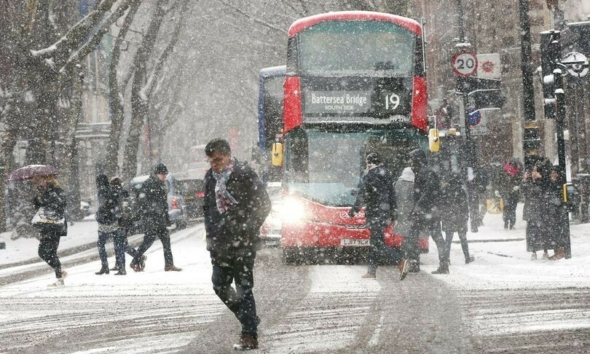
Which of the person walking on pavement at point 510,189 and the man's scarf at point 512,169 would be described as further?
the man's scarf at point 512,169

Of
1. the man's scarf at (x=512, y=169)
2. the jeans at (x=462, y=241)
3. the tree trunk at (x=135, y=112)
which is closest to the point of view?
the jeans at (x=462, y=241)

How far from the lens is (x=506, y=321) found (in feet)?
31.9

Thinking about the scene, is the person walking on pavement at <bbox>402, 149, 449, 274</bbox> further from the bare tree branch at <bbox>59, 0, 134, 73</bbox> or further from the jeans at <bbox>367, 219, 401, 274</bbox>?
the bare tree branch at <bbox>59, 0, 134, 73</bbox>

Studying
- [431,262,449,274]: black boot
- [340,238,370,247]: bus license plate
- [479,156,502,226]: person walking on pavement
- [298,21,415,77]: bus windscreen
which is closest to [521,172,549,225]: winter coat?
[431,262,449,274]: black boot

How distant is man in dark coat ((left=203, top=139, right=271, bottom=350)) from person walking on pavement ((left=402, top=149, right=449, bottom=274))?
7.03 m

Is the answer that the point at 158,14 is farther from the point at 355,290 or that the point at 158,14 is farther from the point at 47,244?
the point at 355,290

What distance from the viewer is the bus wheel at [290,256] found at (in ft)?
60.3

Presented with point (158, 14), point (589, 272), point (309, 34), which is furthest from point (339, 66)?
point (158, 14)

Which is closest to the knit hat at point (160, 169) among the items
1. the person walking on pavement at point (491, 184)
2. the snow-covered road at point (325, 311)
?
the snow-covered road at point (325, 311)

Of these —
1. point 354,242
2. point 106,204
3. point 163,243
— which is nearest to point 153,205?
point 163,243

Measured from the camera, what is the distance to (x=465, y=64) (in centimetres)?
2292

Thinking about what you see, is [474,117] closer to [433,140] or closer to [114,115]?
[433,140]

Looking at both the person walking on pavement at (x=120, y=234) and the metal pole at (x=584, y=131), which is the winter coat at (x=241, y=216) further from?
the metal pole at (x=584, y=131)

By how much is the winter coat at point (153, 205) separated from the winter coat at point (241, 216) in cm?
813
